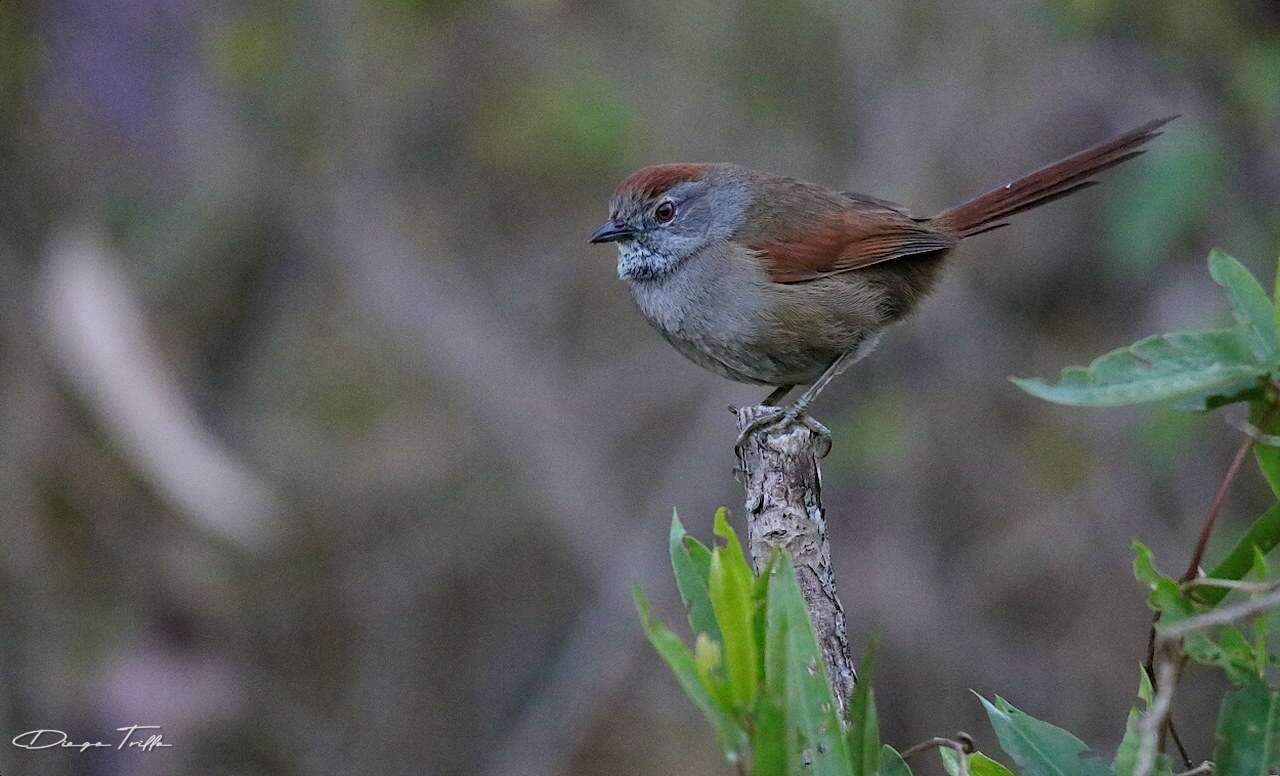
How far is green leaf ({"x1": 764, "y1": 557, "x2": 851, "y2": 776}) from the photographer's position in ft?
5.24

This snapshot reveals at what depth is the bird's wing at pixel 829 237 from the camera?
4480mm

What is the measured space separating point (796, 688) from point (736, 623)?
11 cm

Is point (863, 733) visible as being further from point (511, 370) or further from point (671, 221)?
point (511, 370)

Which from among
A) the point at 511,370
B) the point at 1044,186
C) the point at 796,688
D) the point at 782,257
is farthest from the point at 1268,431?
the point at 511,370

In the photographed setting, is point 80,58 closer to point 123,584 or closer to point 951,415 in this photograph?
point 123,584

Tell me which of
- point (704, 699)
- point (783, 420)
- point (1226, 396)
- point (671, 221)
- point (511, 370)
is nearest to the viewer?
point (704, 699)

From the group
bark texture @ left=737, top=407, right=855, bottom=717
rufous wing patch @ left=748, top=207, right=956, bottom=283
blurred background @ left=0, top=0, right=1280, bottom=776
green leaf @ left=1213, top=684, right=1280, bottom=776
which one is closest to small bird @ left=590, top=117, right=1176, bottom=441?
rufous wing patch @ left=748, top=207, right=956, bottom=283

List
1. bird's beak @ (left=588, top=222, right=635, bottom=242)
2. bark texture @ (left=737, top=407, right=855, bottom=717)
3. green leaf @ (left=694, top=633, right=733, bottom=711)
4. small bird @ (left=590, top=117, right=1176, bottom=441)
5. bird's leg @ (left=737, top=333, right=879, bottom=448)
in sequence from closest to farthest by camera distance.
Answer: green leaf @ (left=694, top=633, right=733, bottom=711), bark texture @ (left=737, top=407, right=855, bottom=717), bird's leg @ (left=737, top=333, right=879, bottom=448), small bird @ (left=590, top=117, right=1176, bottom=441), bird's beak @ (left=588, top=222, right=635, bottom=242)

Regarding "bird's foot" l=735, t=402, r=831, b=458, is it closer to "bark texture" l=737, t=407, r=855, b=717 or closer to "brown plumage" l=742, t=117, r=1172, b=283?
"bark texture" l=737, t=407, r=855, b=717

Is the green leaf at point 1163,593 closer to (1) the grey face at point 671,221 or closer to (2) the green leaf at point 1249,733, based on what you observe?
(2) the green leaf at point 1249,733

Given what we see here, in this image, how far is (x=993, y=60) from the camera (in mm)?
6637

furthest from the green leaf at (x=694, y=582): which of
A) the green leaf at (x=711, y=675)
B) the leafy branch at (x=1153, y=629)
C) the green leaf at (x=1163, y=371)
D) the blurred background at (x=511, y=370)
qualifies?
the blurred background at (x=511, y=370)

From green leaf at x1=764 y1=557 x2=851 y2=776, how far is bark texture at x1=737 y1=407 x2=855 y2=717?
295mm

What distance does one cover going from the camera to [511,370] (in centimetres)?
709
